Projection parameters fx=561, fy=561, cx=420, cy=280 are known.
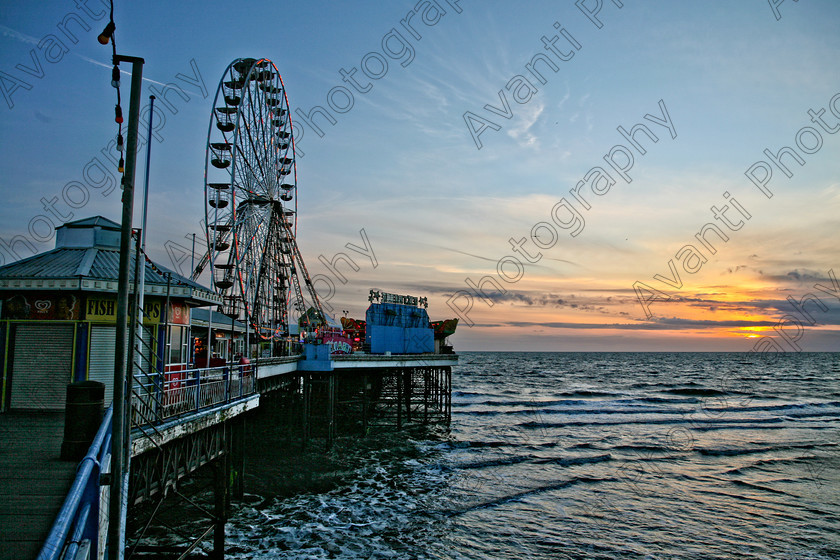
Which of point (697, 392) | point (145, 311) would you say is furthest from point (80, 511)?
point (697, 392)

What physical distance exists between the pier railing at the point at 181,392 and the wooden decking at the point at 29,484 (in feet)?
4.72

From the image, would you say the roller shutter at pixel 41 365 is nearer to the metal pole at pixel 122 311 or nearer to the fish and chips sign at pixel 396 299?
the metal pole at pixel 122 311

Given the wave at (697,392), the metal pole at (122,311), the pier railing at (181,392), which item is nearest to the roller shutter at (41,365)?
the pier railing at (181,392)

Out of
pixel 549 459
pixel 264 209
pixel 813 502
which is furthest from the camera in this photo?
pixel 264 209

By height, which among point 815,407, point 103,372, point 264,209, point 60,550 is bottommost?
point 815,407

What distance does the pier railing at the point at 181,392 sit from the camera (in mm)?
10930

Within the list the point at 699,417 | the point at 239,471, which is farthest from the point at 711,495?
the point at 699,417

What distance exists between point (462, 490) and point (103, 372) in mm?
14863

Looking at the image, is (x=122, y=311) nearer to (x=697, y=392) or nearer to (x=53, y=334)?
(x=53, y=334)

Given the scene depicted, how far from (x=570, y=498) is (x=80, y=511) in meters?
19.6

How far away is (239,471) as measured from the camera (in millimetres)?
20391

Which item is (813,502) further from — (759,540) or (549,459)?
(549,459)

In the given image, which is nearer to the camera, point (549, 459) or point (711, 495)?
point (711, 495)

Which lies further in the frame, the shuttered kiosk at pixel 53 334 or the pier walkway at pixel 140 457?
the shuttered kiosk at pixel 53 334
